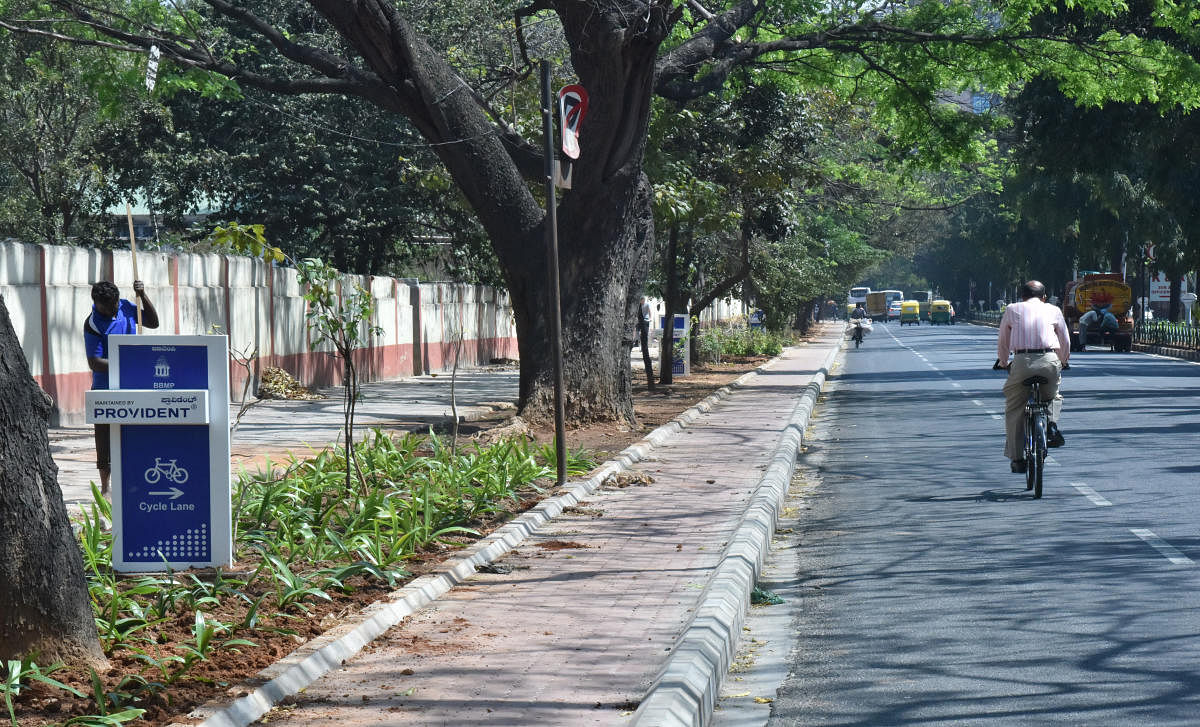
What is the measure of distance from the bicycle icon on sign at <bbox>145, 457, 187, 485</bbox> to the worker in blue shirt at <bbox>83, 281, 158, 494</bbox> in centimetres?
300

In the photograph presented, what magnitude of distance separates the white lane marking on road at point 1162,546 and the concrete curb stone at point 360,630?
425cm

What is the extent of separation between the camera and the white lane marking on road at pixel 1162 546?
880 cm

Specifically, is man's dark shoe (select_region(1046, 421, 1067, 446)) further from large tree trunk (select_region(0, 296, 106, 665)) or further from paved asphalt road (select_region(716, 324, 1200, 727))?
large tree trunk (select_region(0, 296, 106, 665))

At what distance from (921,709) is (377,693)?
2.23 m

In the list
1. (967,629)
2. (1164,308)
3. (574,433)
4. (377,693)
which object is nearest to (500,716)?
(377,693)

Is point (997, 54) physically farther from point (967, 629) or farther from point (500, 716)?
point (500, 716)

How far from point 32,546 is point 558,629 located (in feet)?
8.33

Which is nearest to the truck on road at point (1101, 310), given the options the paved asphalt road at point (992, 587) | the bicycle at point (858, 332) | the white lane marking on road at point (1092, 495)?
the bicycle at point (858, 332)

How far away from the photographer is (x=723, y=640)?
259 inches

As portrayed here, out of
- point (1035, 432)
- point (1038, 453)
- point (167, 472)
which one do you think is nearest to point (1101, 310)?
point (1035, 432)

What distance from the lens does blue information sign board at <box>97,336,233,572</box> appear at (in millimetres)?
7625

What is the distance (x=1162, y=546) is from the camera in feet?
30.6

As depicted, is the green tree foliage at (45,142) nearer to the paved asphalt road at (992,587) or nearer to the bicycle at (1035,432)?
the paved asphalt road at (992,587)

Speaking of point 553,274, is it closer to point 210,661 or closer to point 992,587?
point 992,587
